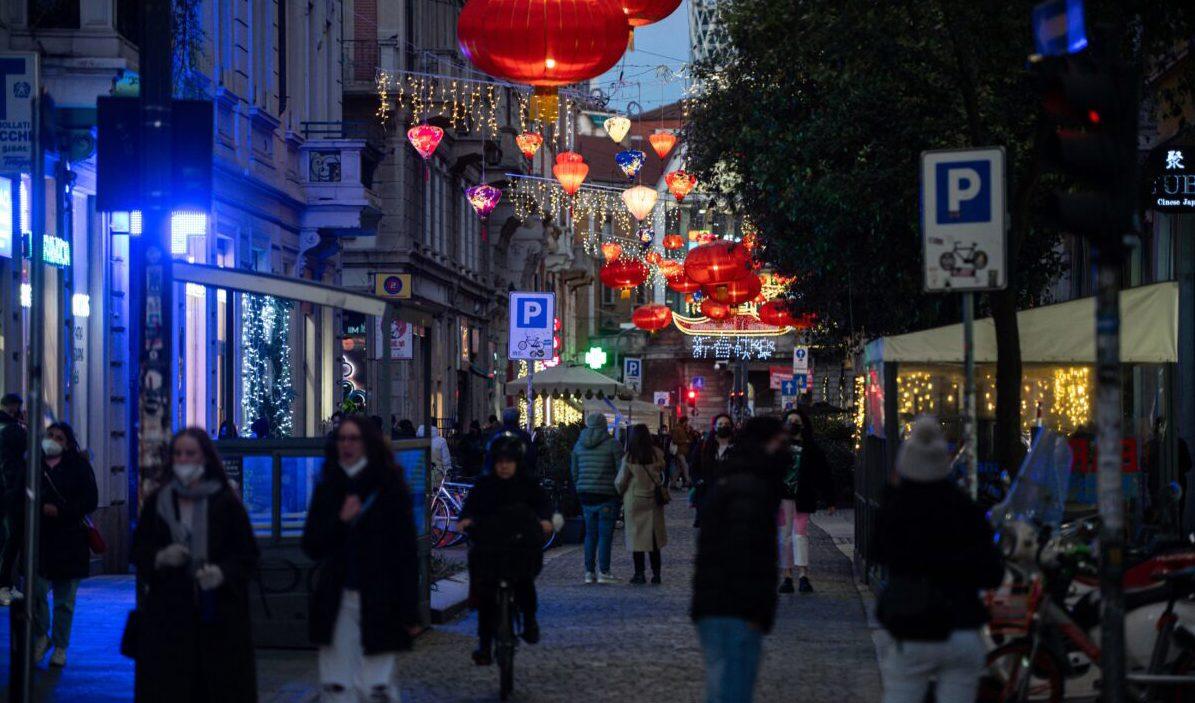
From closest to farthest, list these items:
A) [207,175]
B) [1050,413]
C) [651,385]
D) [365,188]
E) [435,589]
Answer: [207,175], [435,589], [1050,413], [365,188], [651,385]

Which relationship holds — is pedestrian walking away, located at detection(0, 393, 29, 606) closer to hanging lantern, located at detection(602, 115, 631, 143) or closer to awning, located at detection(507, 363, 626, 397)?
awning, located at detection(507, 363, 626, 397)

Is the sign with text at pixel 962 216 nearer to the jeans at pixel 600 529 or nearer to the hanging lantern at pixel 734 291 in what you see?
the jeans at pixel 600 529

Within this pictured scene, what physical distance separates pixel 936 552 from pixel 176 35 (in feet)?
49.2

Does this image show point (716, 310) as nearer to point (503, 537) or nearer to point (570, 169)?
point (570, 169)

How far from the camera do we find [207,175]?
420 inches

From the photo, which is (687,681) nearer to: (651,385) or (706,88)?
(706,88)

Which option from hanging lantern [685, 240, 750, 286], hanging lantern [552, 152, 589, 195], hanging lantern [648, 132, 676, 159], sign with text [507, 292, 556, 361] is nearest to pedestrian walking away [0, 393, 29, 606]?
sign with text [507, 292, 556, 361]

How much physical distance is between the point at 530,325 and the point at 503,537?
13.6m

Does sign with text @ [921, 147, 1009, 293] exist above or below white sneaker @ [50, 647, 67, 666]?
above

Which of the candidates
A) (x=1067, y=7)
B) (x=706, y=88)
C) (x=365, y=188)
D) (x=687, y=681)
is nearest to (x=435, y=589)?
(x=687, y=681)

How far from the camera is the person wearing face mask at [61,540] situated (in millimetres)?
13594

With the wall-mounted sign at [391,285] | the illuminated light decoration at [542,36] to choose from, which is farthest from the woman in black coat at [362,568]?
the wall-mounted sign at [391,285]

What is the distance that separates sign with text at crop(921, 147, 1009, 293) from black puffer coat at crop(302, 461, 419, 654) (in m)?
3.21

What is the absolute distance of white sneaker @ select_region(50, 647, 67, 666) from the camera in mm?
13547
